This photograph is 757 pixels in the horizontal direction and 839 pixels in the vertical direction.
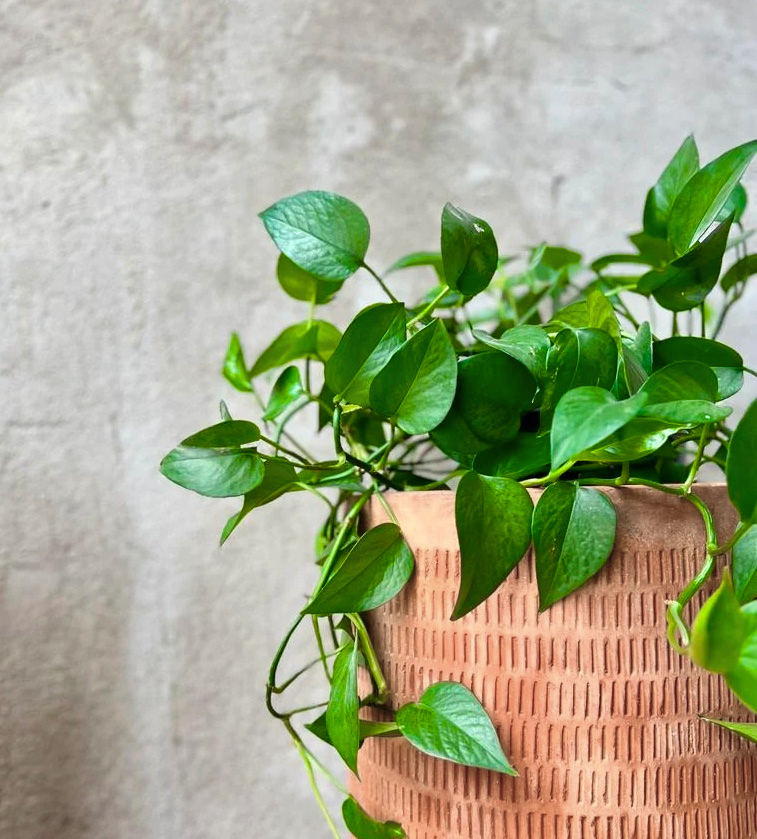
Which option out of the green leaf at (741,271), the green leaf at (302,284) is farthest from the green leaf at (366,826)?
the green leaf at (741,271)

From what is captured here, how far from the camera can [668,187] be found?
53cm

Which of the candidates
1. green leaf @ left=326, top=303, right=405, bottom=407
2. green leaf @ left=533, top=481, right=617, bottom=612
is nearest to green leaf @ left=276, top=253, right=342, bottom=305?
green leaf @ left=326, top=303, right=405, bottom=407

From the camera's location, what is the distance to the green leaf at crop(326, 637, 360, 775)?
392 millimetres

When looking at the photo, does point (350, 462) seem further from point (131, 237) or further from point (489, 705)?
point (131, 237)

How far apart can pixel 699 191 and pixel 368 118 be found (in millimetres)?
473

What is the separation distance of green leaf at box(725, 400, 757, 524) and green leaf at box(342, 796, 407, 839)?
25cm

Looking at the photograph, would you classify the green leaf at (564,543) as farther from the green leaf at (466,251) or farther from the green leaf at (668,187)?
Answer: the green leaf at (668,187)

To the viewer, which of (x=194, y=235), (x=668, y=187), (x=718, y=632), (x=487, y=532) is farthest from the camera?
(x=194, y=235)

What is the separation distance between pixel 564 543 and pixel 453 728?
Result: 10 cm

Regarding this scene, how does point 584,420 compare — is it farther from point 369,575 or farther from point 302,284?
point 302,284

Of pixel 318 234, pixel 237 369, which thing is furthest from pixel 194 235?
pixel 318 234

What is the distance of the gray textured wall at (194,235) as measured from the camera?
0.71 metres

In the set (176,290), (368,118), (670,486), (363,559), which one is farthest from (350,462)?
(368,118)

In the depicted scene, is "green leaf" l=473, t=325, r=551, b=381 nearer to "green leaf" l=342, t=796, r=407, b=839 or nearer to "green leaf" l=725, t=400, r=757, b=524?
"green leaf" l=725, t=400, r=757, b=524
